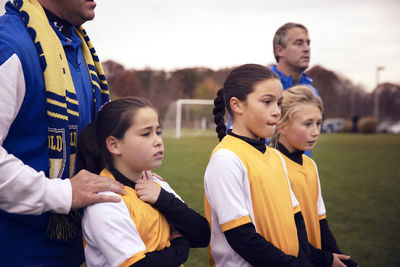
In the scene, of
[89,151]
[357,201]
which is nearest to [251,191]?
[89,151]

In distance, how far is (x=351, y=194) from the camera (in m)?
7.91

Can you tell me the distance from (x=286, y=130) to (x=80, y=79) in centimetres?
137

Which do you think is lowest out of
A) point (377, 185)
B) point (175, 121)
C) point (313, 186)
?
point (175, 121)

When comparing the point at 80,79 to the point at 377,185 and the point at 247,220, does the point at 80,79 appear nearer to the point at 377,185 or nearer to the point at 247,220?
the point at 247,220

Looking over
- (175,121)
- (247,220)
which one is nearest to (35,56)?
(247,220)

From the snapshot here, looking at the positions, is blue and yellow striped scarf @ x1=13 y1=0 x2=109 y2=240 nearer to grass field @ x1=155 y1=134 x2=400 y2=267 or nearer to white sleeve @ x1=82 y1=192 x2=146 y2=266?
white sleeve @ x1=82 y1=192 x2=146 y2=266

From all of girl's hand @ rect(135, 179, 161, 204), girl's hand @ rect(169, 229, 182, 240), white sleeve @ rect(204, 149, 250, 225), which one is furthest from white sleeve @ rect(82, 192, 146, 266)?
white sleeve @ rect(204, 149, 250, 225)

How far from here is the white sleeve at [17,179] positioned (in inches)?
58.4

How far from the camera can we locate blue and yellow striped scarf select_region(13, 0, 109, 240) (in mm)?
1662

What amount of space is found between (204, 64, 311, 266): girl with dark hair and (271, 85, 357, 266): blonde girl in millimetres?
357

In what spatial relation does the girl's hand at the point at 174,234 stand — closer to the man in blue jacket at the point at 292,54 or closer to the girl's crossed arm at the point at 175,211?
the girl's crossed arm at the point at 175,211

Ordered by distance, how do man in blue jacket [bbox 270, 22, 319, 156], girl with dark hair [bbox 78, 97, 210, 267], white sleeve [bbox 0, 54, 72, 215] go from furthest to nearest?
man in blue jacket [bbox 270, 22, 319, 156] < girl with dark hair [bbox 78, 97, 210, 267] < white sleeve [bbox 0, 54, 72, 215]

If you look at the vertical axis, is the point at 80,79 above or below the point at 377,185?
above

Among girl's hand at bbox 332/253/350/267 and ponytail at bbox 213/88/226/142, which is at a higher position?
ponytail at bbox 213/88/226/142
